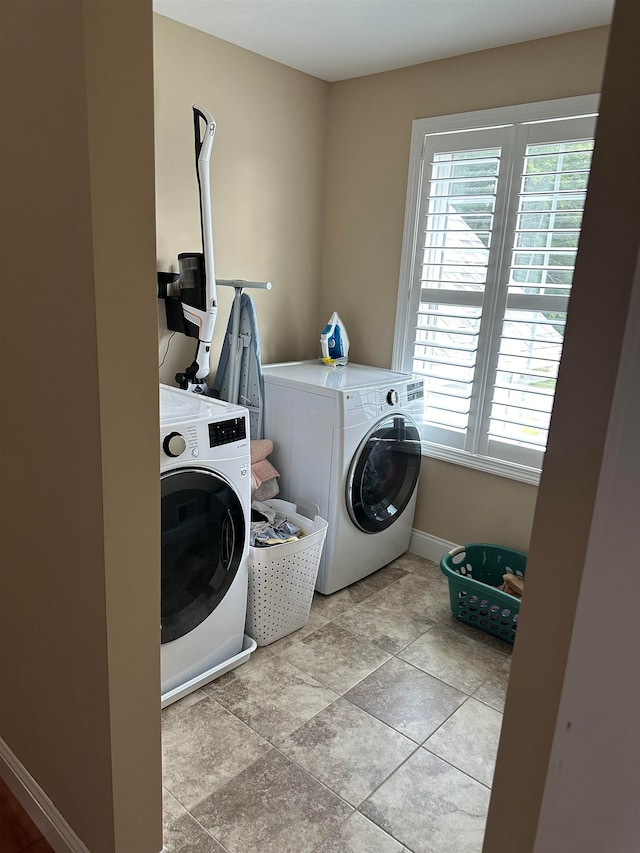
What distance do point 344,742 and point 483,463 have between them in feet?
4.60

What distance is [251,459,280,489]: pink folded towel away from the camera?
253cm

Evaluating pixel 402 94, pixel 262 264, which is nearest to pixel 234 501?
A: pixel 262 264

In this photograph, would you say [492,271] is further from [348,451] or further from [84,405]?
[84,405]

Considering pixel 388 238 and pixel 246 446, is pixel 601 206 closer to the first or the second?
pixel 246 446

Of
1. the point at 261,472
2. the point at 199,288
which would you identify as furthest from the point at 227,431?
the point at 199,288

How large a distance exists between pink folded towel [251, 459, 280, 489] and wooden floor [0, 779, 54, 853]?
1.29 meters

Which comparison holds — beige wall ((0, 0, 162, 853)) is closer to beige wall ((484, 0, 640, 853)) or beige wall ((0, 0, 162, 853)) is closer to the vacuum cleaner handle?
beige wall ((484, 0, 640, 853))

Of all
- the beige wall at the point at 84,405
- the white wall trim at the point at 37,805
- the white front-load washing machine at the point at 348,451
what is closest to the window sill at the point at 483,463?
the white front-load washing machine at the point at 348,451

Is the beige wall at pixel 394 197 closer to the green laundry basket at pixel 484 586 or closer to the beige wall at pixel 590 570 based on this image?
the green laundry basket at pixel 484 586

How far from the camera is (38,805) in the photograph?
1.57 m

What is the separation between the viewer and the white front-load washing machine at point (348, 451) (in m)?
2.53

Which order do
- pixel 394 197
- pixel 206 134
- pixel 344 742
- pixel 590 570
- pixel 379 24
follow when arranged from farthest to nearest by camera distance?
pixel 394 197, pixel 379 24, pixel 206 134, pixel 344 742, pixel 590 570

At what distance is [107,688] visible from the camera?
1.24 meters

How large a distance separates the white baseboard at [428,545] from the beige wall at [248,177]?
3.70ft
